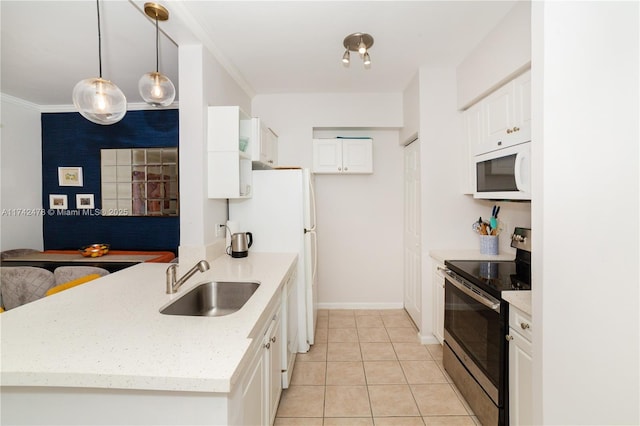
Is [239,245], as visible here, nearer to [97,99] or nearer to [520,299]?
[97,99]

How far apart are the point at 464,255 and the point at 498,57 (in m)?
1.55

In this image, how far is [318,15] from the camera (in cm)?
192

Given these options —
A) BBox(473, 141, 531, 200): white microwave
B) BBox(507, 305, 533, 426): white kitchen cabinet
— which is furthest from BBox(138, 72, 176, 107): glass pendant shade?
BBox(507, 305, 533, 426): white kitchen cabinet

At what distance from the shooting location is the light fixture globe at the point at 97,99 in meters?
1.45

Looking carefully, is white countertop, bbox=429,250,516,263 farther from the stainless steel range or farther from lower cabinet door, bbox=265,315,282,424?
lower cabinet door, bbox=265,315,282,424

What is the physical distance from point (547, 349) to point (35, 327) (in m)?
1.94

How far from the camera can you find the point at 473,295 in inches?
69.8

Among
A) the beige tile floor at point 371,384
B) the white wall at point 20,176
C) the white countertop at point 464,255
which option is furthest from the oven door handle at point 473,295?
the white wall at point 20,176

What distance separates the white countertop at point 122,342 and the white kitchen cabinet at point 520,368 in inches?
49.1

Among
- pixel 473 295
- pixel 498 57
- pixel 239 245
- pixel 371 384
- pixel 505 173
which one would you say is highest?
pixel 498 57

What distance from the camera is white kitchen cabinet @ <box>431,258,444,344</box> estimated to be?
2518 millimetres

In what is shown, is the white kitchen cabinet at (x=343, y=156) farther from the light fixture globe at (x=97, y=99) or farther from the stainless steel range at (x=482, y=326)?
the light fixture globe at (x=97, y=99)

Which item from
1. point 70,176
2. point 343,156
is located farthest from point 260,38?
point 70,176

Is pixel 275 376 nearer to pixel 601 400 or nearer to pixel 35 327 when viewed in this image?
pixel 35 327
